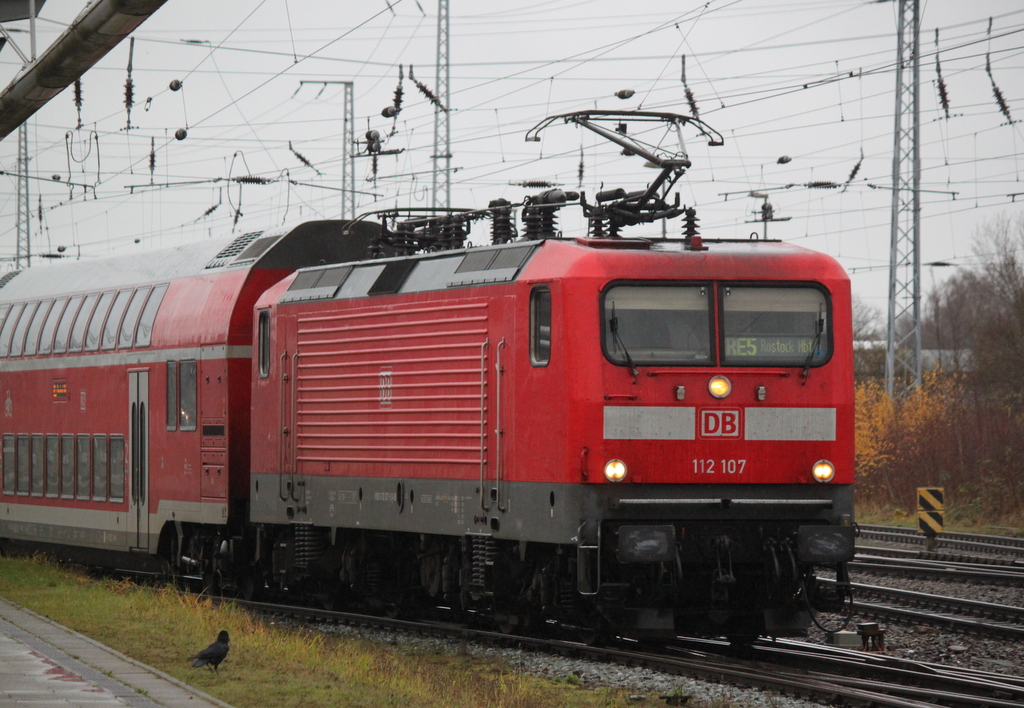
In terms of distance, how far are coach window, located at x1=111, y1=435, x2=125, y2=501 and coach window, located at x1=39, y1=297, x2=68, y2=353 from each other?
282 centimetres

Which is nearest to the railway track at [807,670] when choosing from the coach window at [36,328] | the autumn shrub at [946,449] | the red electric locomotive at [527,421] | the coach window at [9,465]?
the red electric locomotive at [527,421]

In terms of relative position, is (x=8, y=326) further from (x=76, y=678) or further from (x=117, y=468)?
(x=76, y=678)

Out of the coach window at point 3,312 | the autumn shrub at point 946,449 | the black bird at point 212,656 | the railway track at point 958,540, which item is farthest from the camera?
the autumn shrub at point 946,449

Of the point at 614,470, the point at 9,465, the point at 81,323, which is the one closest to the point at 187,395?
the point at 81,323

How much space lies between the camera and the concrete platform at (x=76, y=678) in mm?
9336

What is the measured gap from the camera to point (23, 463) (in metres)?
22.7

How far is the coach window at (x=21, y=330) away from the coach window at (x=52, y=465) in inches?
74.4

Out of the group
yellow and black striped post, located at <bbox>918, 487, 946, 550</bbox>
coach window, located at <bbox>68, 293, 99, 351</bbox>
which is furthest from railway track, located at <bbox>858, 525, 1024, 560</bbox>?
coach window, located at <bbox>68, 293, 99, 351</bbox>

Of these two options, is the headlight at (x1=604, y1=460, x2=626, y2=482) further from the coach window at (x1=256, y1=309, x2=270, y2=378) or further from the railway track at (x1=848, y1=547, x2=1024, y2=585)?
the railway track at (x1=848, y1=547, x2=1024, y2=585)

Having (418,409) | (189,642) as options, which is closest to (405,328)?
(418,409)

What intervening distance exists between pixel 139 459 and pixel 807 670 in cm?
1074

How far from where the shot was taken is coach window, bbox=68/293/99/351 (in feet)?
69.5

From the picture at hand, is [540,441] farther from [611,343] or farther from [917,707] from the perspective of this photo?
[917,707]

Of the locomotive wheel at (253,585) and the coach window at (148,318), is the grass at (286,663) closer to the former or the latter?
the locomotive wheel at (253,585)
